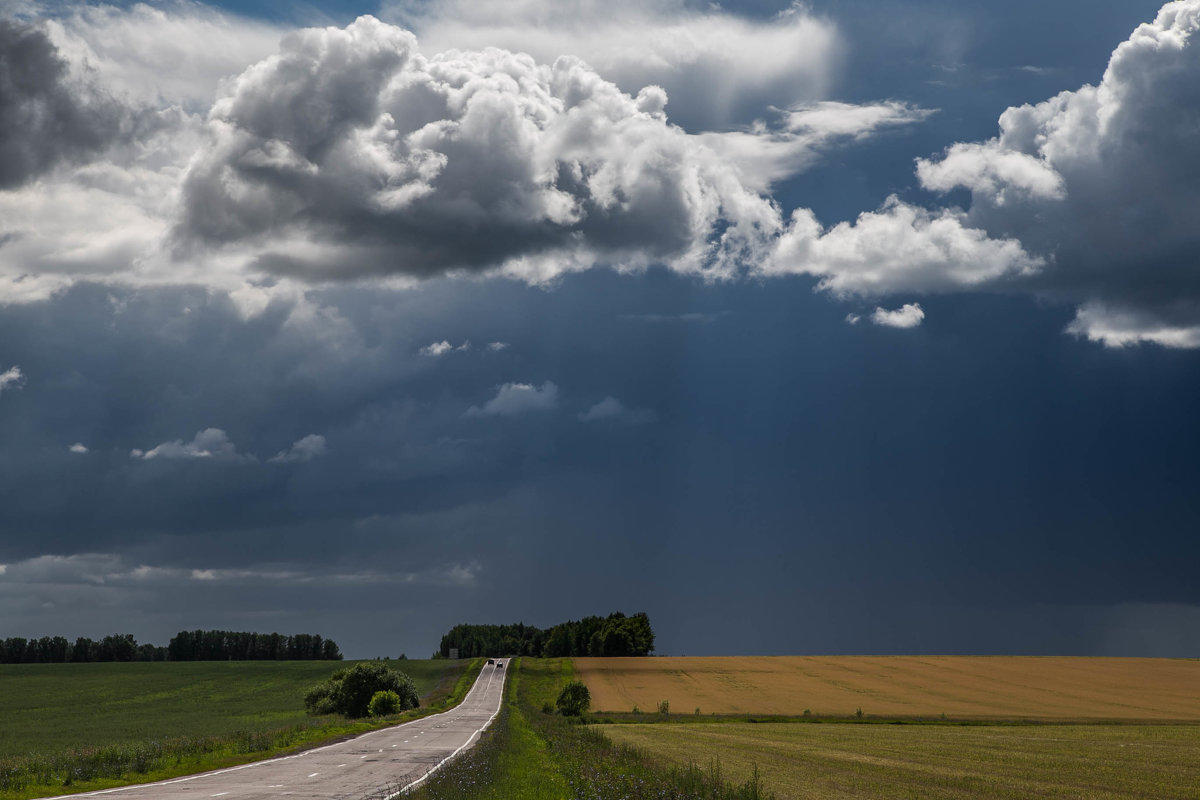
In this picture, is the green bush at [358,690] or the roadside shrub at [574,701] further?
the green bush at [358,690]

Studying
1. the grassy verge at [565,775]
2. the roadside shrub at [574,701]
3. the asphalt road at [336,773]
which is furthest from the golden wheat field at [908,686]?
the grassy verge at [565,775]

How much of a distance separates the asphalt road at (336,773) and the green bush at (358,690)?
29.7 metres

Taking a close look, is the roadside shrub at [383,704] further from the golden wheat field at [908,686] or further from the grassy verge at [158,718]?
the golden wheat field at [908,686]

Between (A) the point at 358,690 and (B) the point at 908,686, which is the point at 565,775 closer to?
(A) the point at 358,690

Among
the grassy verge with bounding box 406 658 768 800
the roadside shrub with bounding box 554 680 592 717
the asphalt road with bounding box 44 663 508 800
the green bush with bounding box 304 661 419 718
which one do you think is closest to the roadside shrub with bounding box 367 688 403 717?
the green bush with bounding box 304 661 419 718

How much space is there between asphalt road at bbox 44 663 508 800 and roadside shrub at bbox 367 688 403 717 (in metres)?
26.6

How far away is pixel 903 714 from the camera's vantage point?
8594 centimetres

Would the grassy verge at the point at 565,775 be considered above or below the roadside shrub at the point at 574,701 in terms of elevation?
above

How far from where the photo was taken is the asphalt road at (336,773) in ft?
97.8

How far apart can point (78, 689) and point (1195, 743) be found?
129835mm

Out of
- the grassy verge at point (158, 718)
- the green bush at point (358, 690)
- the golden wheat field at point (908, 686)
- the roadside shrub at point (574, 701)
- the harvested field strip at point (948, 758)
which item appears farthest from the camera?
the green bush at point (358, 690)

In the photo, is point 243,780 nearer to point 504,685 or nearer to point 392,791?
point 392,791

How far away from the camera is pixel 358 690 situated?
307 feet

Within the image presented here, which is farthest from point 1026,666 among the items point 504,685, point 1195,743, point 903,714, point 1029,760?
point 1029,760
